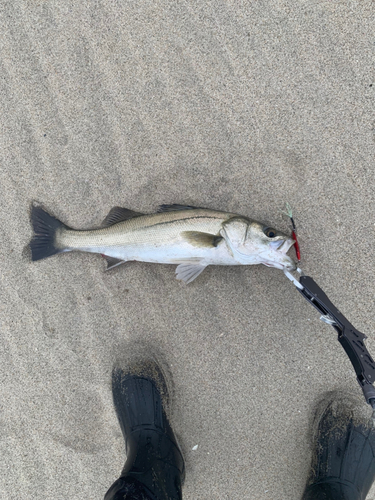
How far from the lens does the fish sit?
2389mm

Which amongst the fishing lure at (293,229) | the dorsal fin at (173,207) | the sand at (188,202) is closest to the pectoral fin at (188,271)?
the sand at (188,202)

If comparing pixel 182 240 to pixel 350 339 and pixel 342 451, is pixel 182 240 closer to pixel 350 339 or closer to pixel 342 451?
pixel 350 339

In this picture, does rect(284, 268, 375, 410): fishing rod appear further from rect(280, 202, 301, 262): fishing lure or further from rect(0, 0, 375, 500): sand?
rect(0, 0, 375, 500): sand

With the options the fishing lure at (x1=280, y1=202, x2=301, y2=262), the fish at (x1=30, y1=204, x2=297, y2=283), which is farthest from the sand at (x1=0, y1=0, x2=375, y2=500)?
the fish at (x1=30, y1=204, x2=297, y2=283)

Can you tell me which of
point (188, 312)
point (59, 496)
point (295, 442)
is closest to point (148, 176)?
point (188, 312)

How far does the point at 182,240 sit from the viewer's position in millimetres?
2449

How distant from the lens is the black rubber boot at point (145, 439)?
2.28 m

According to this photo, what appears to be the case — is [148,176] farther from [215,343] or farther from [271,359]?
[271,359]

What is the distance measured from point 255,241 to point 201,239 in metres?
0.41

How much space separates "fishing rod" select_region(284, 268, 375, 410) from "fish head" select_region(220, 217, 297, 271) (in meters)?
0.28

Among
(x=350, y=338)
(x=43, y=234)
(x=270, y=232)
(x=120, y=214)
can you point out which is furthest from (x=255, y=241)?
(x=43, y=234)

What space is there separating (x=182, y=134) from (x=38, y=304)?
6.50 feet

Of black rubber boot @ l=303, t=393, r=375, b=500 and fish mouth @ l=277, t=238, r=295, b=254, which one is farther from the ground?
fish mouth @ l=277, t=238, r=295, b=254

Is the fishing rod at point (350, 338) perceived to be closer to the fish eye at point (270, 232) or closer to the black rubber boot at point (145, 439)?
the fish eye at point (270, 232)
